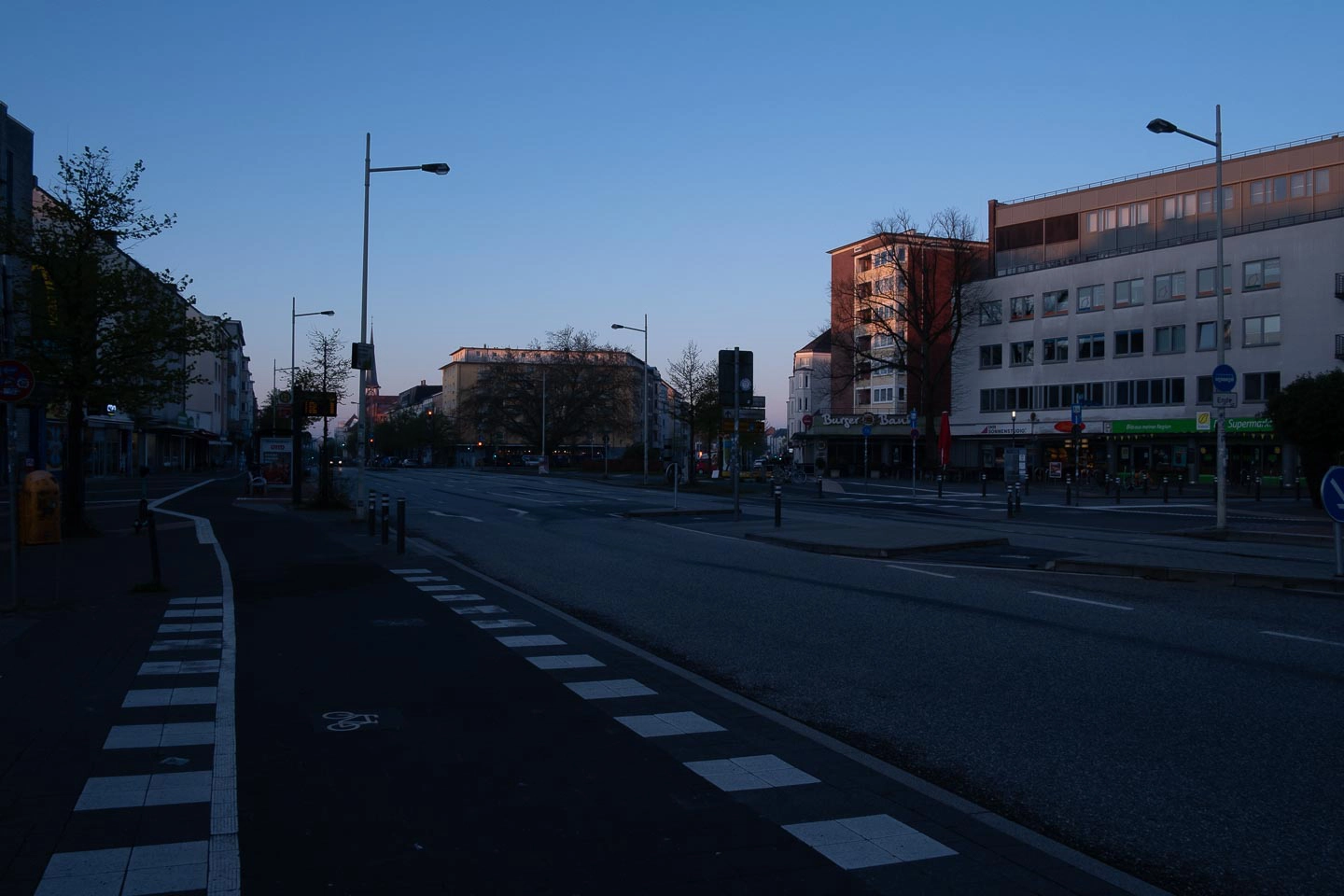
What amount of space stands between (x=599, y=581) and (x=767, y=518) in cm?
1426

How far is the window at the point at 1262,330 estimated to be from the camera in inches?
2154

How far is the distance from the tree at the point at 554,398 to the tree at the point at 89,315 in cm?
7292

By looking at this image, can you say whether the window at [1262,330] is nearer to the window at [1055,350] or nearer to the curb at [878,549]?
the window at [1055,350]

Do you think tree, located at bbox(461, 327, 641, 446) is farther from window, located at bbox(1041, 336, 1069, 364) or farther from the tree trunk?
the tree trunk

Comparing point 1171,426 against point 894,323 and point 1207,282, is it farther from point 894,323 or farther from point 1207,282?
point 894,323

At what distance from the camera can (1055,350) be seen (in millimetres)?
66250

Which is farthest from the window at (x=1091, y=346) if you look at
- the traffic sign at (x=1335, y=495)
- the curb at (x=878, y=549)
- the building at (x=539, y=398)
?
the traffic sign at (x=1335, y=495)

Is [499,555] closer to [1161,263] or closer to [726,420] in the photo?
[726,420]

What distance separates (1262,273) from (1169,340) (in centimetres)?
600

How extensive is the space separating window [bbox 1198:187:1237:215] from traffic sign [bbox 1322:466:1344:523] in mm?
50953

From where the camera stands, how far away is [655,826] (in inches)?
197

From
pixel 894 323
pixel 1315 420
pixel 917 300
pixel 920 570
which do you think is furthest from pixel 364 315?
pixel 894 323

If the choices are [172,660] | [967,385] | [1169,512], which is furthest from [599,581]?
[967,385]

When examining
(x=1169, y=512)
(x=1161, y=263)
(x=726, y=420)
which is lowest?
(x=1169, y=512)
